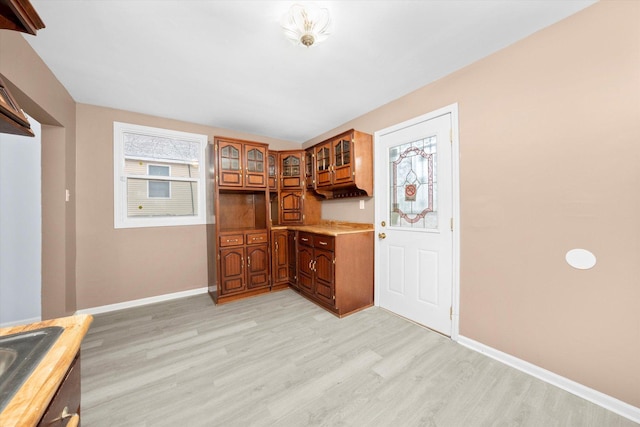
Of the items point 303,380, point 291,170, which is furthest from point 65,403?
point 291,170

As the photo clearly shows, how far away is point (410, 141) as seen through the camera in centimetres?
255

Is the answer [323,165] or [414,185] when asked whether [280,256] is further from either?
[414,185]

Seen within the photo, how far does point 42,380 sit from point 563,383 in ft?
8.72

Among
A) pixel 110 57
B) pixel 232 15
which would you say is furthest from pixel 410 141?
pixel 110 57

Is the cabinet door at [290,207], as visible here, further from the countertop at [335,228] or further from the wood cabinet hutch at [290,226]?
the countertop at [335,228]

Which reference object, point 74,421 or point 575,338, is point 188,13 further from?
point 575,338

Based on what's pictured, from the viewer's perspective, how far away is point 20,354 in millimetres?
697

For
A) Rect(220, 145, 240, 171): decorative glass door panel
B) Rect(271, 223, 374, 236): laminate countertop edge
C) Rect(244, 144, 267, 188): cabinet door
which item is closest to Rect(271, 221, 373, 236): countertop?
Rect(271, 223, 374, 236): laminate countertop edge

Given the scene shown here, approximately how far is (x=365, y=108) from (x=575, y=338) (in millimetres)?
2807

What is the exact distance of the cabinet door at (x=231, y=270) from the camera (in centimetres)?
306

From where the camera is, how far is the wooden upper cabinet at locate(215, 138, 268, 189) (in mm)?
3098

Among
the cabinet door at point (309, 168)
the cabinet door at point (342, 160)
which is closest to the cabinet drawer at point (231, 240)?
the cabinet door at point (309, 168)

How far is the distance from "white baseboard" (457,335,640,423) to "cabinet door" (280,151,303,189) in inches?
114

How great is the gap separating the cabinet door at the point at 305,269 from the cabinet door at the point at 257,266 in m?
0.50
